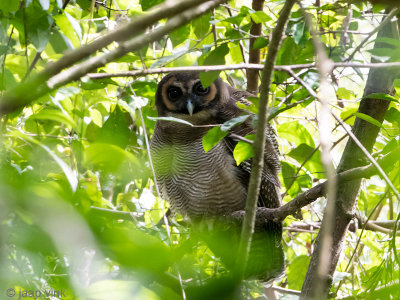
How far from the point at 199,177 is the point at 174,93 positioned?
697 millimetres

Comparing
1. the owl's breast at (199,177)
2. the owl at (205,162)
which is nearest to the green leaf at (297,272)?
the owl at (205,162)

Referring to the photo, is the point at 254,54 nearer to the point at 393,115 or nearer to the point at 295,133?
the point at 295,133

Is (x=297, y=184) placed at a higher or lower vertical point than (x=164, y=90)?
lower

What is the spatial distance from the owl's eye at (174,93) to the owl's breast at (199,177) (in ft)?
1.18

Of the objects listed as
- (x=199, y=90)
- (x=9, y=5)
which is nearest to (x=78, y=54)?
(x=9, y=5)

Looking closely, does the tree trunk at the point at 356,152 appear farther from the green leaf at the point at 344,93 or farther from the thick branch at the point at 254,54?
the thick branch at the point at 254,54

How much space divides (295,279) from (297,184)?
0.86 m

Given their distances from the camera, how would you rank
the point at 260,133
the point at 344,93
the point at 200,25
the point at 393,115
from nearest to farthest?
the point at 260,133, the point at 393,115, the point at 200,25, the point at 344,93

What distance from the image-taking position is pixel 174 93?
11.9 feet

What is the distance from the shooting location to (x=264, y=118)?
1.00 meters

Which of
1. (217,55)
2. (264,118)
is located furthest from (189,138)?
(264,118)

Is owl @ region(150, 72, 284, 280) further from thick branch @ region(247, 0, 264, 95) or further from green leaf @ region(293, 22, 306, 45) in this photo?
green leaf @ region(293, 22, 306, 45)

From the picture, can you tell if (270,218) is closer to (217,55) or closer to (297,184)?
(297,184)

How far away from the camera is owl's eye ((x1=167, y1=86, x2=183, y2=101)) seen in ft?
11.8
